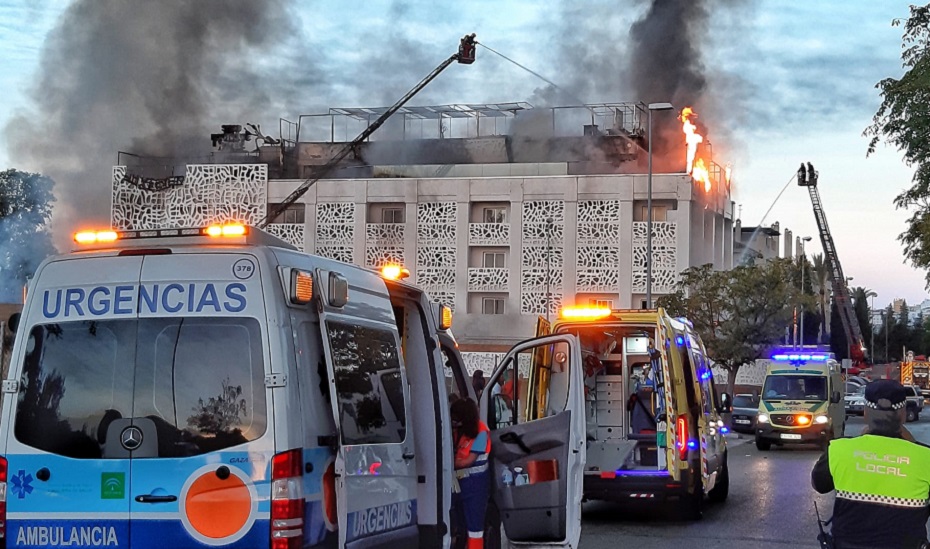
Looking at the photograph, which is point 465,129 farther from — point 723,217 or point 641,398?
point 641,398

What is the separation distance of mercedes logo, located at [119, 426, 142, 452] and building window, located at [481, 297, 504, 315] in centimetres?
5780

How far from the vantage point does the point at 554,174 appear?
64.6 metres

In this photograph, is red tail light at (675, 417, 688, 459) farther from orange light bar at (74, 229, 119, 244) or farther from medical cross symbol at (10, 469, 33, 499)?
medical cross symbol at (10, 469, 33, 499)

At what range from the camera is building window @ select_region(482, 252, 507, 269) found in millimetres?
63719

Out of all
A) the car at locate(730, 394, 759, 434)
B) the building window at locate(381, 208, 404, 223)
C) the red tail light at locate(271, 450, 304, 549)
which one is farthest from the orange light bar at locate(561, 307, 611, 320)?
the building window at locate(381, 208, 404, 223)

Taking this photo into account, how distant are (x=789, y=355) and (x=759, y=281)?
19770mm

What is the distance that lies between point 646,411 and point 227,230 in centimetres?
922

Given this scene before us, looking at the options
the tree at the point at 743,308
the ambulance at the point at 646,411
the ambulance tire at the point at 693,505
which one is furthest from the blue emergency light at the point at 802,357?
the tree at the point at 743,308

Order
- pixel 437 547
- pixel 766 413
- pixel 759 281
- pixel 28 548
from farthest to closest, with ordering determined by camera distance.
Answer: pixel 759 281
pixel 766 413
pixel 437 547
pixel 28 548

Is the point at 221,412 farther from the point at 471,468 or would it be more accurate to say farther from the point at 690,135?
the point at 690,135

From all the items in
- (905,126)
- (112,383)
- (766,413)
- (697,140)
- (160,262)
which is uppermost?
(697,140)

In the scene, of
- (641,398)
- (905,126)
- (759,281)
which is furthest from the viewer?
(759,281)

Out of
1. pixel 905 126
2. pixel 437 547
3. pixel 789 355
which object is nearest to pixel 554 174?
pixel 789 355

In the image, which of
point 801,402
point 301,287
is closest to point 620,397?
point 301,287
